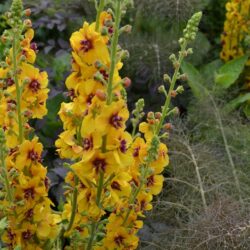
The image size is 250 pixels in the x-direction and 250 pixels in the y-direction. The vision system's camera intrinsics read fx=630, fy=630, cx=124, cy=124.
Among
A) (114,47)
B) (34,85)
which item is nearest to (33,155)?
(34,85)

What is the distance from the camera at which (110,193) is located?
1.55 m

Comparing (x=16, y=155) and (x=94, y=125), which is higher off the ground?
(x=94, y=125)

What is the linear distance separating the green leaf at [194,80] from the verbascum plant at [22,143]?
1561 mm

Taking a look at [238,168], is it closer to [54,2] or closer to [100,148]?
[100,148]

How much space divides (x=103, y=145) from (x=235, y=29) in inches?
85.2

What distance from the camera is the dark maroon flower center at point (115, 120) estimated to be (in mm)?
1339

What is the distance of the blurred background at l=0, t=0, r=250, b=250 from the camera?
2068 millimetres

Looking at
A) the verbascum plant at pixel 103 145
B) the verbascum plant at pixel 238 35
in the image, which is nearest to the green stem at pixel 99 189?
the verbascum plant at pixel 103 145

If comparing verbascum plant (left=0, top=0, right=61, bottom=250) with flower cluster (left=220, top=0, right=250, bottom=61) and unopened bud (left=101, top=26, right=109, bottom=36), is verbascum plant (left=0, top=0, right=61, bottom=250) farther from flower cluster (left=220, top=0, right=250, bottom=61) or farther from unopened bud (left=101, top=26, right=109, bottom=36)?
flower cluster (left=220, top=0, right=250, bottom=61)

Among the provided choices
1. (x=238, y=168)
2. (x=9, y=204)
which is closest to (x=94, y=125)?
(x=9, y=204)

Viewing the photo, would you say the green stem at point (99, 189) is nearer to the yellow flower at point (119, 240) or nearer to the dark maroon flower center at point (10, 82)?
the yellow flower at point (119, 240)

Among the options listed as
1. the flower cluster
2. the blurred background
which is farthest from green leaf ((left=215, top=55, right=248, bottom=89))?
the flower cluster

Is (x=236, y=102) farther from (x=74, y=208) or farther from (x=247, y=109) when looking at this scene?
(x=74, y=208)

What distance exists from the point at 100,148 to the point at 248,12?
2186 mm
